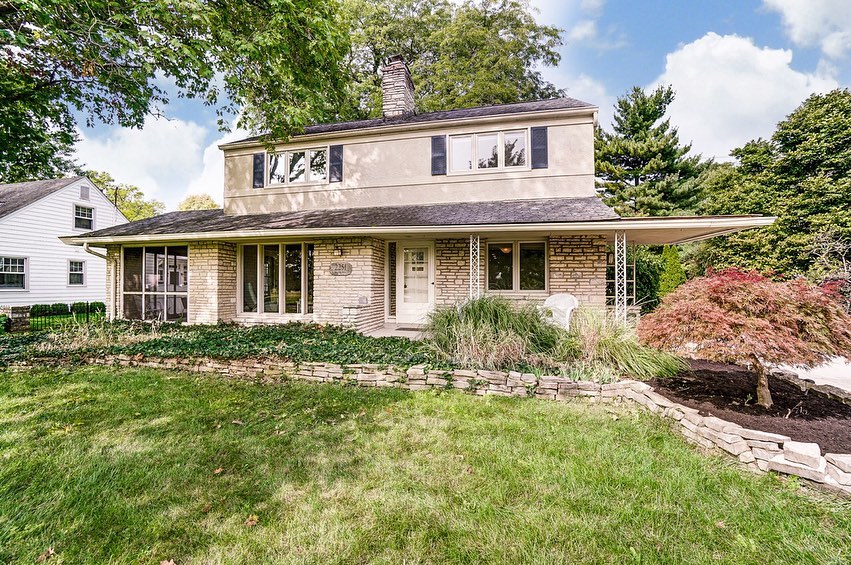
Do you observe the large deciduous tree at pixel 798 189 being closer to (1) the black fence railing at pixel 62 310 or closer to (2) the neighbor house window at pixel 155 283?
(2) the neighbor house window at pixel 155 283

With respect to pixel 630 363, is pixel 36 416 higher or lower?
lower

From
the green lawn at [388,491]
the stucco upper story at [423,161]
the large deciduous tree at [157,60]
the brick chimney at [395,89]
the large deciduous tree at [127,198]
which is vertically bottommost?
the green lawn at [388,491]

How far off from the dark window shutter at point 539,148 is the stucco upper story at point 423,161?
0.02m

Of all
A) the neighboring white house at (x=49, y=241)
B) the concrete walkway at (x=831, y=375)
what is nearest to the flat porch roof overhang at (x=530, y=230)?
the concrete walkway at (x=831, y=375)

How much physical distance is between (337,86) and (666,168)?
1627cm

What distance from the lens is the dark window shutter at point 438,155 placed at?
936 centimetres

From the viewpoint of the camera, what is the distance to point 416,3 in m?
19.3

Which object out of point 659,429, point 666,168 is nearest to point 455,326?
point 659,429

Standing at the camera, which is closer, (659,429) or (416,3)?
(659,429)

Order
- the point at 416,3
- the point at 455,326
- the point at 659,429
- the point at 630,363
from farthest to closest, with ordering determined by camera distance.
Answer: the point at 416,3
the point at 455,326
the point at 630,363
the point at 659,429

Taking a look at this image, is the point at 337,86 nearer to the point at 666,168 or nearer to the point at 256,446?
the point at 256,446

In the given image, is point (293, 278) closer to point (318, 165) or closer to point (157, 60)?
point (318, 165)

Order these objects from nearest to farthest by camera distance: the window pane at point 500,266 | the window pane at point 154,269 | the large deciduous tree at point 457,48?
the window pane at point 500,266 → the window pane at point 154,269 → the large deciduous tree at point 457,48

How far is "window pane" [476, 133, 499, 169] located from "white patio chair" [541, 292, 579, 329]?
3.80 metres
